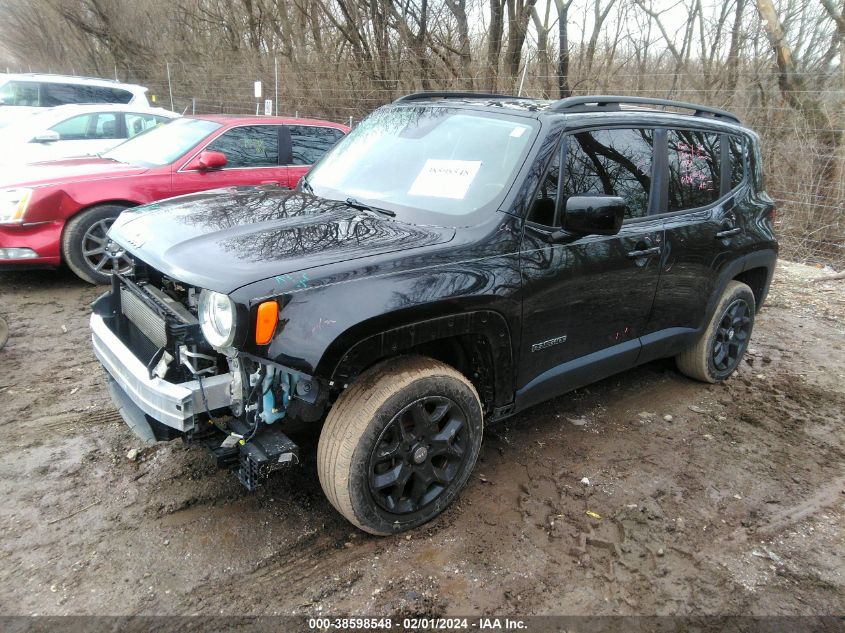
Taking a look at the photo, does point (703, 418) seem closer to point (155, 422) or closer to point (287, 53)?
point (155, 422)

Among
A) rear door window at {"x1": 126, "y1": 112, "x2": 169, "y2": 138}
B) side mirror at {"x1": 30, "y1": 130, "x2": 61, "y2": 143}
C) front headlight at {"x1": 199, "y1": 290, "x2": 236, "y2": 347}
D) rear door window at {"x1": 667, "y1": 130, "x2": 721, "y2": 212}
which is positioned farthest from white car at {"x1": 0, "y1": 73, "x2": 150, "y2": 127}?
front headlight at {"x1": 199, "y1": 290, "x2": 236, "y2": 347}

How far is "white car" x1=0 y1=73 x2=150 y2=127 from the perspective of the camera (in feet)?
37.2

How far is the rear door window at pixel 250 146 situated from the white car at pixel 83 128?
2642mm

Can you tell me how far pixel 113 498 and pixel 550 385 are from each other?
2299 millimetres

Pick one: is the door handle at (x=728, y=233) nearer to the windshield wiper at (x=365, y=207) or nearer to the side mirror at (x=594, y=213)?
the side mirror at (x=594, y=213)

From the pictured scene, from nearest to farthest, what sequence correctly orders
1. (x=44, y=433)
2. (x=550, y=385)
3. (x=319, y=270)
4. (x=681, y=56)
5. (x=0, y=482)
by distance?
(x=319, y=270)
(x=0, y=482)
(x=550, y=385)
(x=44, y=433)
(x=681, y=56)

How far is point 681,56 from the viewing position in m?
13.9

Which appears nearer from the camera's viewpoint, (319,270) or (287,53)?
(319,270)

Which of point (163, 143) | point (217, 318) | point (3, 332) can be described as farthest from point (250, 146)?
point (217, 318)

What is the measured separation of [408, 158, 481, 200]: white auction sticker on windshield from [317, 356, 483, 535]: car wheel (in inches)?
35.6

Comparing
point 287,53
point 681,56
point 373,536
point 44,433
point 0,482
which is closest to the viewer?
point 373,536

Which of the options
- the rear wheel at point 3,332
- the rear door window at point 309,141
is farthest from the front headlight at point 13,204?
the rear door window at point 309,141

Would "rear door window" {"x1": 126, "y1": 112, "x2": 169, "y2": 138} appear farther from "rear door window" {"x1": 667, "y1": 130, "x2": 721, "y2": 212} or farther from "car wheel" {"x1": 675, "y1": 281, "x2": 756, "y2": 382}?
"car wheel" {"x1": 675, "y1": 281, "x2": 756, "y2": 382}

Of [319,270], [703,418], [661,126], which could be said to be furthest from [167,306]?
[703,418]
